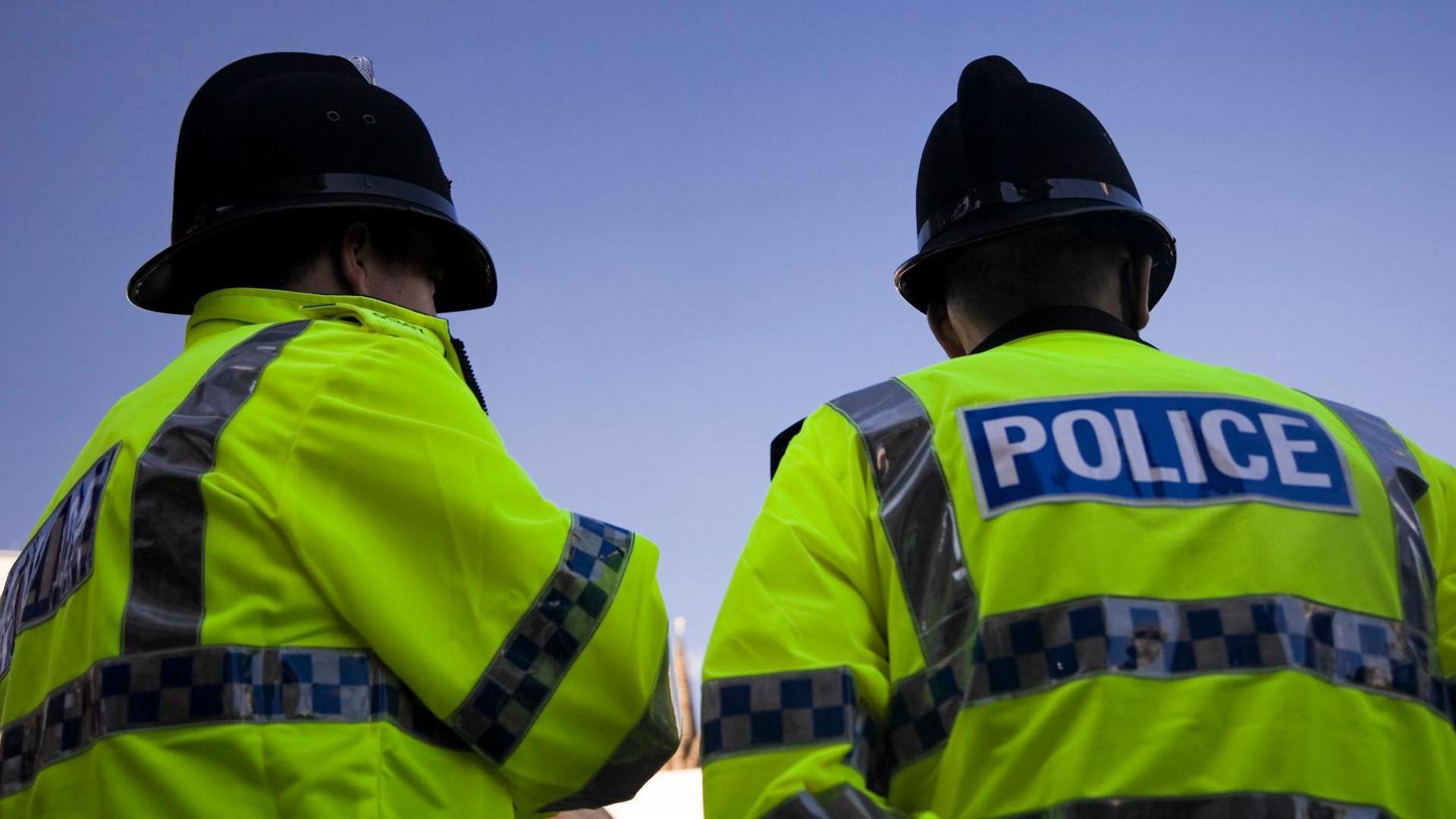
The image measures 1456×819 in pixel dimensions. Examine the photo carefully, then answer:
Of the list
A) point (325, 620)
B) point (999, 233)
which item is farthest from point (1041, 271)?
point (325, 620)

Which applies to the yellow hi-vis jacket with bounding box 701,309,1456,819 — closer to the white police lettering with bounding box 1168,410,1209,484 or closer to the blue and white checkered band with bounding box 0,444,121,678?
the white police lettering with bounding box 1168,410,1209,484

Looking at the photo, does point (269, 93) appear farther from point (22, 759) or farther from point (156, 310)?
point (22, 759)

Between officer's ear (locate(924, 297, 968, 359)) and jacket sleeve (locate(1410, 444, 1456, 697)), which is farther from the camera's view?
officer's ear (locate(924, 297, 968, 359))

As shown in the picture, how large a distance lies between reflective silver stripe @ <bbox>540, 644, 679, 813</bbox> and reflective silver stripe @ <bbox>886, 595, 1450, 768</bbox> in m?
0.50

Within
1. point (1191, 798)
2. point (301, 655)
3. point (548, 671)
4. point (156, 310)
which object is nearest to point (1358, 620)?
point (1191, 798)

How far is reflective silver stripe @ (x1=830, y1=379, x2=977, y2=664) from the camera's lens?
2271 mm

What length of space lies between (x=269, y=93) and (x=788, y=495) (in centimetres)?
149

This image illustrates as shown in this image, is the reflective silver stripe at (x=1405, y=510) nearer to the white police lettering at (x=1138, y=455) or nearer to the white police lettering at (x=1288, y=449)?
the white police lettering at (x=1288, y=449)

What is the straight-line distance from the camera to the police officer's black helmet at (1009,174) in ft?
9.58

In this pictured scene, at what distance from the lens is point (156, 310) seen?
134 inches

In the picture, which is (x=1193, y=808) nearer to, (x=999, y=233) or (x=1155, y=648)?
(x=1155, y=648)

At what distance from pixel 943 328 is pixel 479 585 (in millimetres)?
1191

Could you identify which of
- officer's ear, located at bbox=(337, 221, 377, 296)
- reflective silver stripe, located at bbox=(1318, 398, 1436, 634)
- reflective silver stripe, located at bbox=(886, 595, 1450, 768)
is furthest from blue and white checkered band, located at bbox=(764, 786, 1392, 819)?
officer's ear, located at bbox=(337, 221, 377, 296)

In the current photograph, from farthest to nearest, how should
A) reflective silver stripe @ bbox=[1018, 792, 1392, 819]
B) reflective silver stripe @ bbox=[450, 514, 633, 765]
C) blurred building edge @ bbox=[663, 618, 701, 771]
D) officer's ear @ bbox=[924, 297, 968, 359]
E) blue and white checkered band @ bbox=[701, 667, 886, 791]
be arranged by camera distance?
blurred building edge @ bbox=[663, 618, 701, 771]
officer's ear @ bbox=[924, 297, 968, 359]
reflective silver stripe @ bbox=[450, 514, 633, 765]
blue and white checkered band @ bbox=[701, 667, 886, 791]
reflective silver stripe @ bbox=[1018, 792, 1392, 819]
